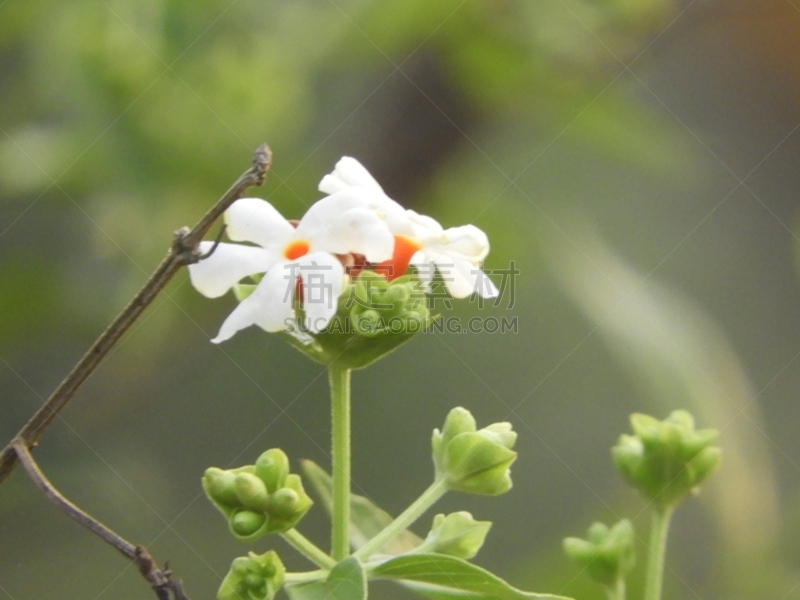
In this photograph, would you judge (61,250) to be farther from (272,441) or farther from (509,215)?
(509,215)

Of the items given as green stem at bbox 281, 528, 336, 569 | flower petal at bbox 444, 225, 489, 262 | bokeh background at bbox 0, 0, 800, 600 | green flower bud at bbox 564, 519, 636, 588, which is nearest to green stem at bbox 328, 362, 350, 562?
green stem at bbox 281, 528, 336, 569

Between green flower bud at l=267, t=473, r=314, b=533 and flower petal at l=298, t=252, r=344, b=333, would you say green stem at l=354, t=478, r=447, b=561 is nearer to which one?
green flower bud at l=267, t=473, r=314, b=533

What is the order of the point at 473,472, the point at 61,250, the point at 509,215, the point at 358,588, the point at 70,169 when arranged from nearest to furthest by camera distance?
the point at 358,588
the point at 473,472
the point at 70,169
the point at 61,250
the point at 509,215

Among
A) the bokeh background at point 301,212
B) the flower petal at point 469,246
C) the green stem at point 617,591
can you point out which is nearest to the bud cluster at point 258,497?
the flower petal at point 469,246

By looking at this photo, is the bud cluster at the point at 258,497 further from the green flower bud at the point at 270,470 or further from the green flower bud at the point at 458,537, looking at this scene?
the green flower bud at the point at 458,537

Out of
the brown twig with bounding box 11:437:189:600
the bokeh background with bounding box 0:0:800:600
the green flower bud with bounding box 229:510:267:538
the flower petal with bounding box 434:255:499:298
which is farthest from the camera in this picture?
the bokeh background with bounding box 0:0:800:600

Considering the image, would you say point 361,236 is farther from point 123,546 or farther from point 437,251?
point 123,546

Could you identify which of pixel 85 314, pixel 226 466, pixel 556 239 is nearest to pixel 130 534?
pixel 226 466
